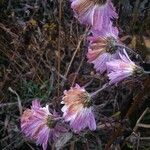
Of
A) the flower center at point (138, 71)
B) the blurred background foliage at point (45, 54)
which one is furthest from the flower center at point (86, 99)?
the blurred background foliage at point (45, 54)

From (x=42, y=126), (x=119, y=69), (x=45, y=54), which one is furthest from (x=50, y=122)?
(x=45, y=54)

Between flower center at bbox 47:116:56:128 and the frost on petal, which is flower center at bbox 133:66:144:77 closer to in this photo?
the frost on petal

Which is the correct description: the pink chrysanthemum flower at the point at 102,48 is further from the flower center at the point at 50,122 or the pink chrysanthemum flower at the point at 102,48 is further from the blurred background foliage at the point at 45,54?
the blurred background foliage at the point at 45,54

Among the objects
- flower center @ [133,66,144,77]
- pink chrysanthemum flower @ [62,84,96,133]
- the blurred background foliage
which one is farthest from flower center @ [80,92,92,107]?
the blurred background foliage

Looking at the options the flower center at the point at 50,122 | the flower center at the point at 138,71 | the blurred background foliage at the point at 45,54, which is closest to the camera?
the flower center at the point at 138,71

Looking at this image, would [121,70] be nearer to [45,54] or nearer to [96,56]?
[96,56]
